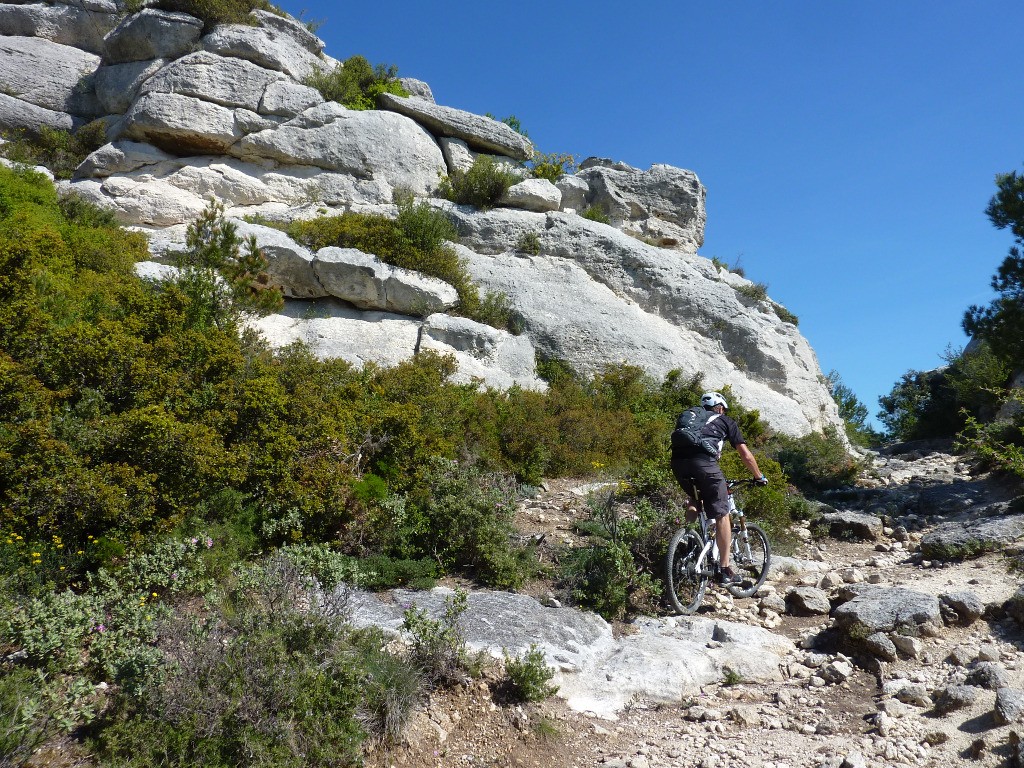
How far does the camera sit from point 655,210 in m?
20.5

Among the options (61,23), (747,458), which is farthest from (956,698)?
(61,23)

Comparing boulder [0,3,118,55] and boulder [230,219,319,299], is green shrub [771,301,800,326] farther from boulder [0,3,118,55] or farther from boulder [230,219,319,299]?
boulder [0,3,118,55]

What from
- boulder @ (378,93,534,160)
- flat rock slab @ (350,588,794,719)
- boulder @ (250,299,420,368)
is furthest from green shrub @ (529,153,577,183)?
flat rock slab @ (350,588,794,719)

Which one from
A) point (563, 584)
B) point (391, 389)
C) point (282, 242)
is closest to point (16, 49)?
point (282, 242)

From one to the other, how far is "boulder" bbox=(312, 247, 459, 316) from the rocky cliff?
0.04 m

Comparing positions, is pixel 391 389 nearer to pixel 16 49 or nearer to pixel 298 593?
pixel 298 593

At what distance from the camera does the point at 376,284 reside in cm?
1455

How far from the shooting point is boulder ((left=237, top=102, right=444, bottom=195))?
1762cm

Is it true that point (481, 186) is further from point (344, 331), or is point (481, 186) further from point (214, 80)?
point (214, 80)

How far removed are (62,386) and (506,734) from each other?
502 cm

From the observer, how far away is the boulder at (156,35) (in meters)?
19.0

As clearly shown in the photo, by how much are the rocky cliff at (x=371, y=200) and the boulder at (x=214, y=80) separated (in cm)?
4

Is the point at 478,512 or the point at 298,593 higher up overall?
the point at 478,512

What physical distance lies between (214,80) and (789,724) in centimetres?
1980
